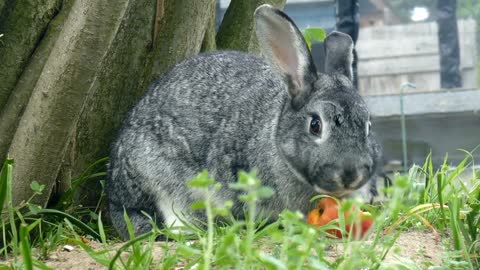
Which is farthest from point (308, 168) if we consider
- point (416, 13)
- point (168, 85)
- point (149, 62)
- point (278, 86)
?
point (416, 13)

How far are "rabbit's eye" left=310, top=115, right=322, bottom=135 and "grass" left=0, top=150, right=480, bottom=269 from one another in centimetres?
47

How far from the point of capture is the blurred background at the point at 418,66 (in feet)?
22.4

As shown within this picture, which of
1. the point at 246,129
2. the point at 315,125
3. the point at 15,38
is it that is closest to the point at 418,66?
the point at 246,129

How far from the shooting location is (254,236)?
129 inches

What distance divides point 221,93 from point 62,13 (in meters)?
1.00

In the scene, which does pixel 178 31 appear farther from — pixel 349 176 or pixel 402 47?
pixel 402 47

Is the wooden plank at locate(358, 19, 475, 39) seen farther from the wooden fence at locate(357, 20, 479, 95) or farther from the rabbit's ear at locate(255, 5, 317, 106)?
the rabbit's ear at locate(255, 5, 317, 106)

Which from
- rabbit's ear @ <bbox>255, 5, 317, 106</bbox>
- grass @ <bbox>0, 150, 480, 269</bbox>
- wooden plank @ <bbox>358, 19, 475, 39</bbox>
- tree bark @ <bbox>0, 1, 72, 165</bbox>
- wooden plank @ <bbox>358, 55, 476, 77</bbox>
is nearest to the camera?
grass @ <bbox>0, 150, 480, 269</bbox>

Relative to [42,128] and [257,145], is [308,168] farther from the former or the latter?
[42,128]

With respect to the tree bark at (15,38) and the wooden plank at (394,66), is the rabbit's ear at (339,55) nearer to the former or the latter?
the tree bark at (15,38)

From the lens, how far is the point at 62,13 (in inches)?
188

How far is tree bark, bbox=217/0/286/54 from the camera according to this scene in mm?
5574

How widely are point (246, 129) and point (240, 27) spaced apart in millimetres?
1186

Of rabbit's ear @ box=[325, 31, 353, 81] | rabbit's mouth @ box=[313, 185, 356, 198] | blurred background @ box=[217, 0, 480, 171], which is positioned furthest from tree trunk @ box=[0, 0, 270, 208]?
blurred background @ box=[217, 0, 480, 171]
